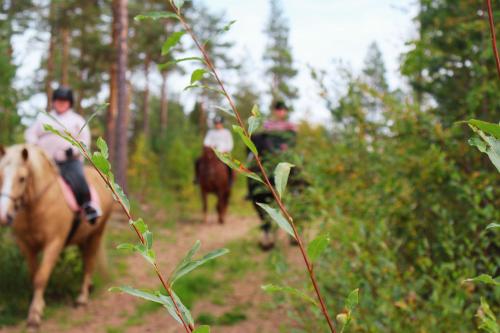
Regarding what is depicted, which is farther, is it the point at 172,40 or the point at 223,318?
the point at 223,318

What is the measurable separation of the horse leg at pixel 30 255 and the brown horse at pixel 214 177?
6070 mm

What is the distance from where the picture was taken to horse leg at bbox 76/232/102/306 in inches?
235

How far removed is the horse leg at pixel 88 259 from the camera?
5.96 meters

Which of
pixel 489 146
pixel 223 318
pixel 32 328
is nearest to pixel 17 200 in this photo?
pixel 32 328

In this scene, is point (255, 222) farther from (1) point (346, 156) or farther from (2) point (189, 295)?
(1) point (346, 156)

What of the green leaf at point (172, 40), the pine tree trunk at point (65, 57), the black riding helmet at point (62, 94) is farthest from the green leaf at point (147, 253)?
the pine tree trunk at point (65, 57)

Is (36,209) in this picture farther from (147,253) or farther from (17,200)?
(147,253)

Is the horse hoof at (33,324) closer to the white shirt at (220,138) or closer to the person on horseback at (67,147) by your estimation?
the person on horseback at (67,147)

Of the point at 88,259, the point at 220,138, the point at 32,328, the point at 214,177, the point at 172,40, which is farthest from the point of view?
the point at 214,177

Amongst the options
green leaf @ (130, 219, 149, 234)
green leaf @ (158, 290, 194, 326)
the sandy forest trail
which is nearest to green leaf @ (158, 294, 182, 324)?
green leaf @ (158, 290, 194, 326)

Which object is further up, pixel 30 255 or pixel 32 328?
pixel 30 255

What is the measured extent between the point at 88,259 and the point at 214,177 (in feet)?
17.5

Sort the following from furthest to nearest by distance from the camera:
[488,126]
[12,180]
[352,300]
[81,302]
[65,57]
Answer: [65,57]
[81,302]
[12,180]
[352,300]
[488,126]

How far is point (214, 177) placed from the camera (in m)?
11.3
